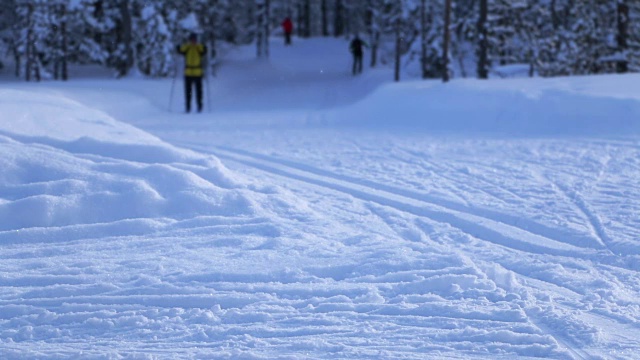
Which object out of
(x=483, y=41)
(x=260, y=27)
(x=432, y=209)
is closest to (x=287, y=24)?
(x=260, y=27)

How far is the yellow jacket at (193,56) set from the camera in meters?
17.7

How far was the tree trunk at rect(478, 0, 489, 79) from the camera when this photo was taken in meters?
22.9

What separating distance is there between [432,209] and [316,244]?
1766 millimetres

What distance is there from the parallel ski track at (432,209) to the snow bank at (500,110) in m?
5.17

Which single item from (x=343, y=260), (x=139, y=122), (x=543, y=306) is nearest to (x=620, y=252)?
(x=543, y=306)

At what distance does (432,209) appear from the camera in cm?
729

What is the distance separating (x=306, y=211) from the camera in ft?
23.2

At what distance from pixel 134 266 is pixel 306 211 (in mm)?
2175

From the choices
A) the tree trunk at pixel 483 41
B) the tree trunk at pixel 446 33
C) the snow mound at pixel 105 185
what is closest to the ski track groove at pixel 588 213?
A: the snow mound at pixel 105 185

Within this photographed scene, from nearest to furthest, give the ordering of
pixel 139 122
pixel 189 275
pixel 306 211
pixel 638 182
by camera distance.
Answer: pixel 189 275, pixel 306 211, pixel 638 182, pixel 139 122

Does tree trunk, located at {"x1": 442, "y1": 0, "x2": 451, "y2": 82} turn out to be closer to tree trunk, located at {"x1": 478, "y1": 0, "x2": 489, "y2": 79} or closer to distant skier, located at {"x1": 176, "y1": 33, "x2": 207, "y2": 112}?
tree trunk, located at {"x1": 478, "y1": 0, "x2": 489, "y2": 79}

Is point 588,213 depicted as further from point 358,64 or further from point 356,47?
point 358,64

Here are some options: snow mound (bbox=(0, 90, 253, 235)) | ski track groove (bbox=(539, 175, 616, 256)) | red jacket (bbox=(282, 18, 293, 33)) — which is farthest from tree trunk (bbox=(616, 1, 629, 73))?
red jacket (bbox=(282, 18, 293, 33))

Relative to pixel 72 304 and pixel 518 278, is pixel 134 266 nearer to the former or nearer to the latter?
pixel 72 304
